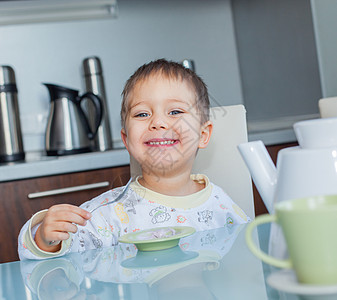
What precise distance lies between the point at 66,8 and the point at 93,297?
81.0 inches

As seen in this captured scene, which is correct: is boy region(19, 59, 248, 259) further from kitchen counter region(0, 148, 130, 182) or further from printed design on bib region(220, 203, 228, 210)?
kitchen counter region(0, 148, 130, 182)

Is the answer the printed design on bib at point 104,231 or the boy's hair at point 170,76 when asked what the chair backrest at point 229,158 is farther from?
the printed design on bib at point 104,231

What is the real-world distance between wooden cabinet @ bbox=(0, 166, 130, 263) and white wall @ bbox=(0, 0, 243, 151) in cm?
59

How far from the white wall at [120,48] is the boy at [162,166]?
127cm

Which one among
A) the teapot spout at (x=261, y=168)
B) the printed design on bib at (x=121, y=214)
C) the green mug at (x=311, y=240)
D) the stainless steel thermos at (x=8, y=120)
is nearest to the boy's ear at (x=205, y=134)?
the printed design on bib at (x=121, y=214)

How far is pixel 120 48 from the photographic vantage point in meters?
2.60

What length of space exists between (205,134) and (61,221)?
0.53 metres

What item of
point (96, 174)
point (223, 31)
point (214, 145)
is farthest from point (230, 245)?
point (223, 31)

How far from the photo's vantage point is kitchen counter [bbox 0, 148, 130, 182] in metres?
1.91

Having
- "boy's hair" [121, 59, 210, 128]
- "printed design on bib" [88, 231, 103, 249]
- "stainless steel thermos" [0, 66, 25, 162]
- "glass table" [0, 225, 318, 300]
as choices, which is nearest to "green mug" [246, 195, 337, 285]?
"glass table" [0, 225, 318, 300]

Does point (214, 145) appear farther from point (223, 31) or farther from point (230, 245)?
point (223, 31)

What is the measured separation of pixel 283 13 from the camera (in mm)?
2373

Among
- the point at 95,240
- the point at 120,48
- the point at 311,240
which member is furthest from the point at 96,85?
the point at 311,240

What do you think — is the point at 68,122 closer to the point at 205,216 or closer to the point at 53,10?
the point at 53,10
